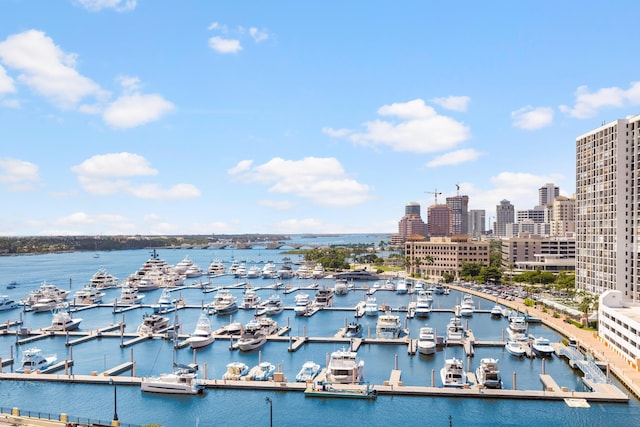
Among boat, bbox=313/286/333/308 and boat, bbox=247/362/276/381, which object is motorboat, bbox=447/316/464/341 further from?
boat, bbox=313/286/333/308

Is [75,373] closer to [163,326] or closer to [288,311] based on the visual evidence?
[163,326]

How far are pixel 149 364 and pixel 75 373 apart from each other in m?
6.20

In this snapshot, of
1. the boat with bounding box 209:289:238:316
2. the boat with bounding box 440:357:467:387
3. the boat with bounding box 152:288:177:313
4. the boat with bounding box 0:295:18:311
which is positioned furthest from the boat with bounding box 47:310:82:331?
the boat with bounding box 440:357:467:387

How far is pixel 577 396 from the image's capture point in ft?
121

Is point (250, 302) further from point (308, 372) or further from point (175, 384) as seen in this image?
point (175, 384)

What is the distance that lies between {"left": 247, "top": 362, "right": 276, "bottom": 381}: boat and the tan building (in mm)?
A: 90058

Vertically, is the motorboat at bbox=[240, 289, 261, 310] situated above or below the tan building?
below

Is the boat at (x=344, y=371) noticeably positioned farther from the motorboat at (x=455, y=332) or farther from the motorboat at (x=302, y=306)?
the motorboat at (x=302, y=306)

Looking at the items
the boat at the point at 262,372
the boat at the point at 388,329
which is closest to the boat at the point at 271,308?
the boat at the point at 388,329

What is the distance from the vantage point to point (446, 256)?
13225 cm

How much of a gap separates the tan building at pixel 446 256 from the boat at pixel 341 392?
308 feet

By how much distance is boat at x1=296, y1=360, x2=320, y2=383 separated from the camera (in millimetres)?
41656

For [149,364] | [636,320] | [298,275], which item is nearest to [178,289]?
[298,275]

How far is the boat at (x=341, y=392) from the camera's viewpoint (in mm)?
38250
